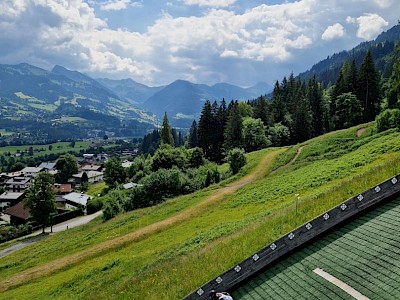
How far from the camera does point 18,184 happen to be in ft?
536

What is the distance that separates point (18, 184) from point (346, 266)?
6796 inches

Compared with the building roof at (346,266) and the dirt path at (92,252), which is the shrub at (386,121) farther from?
the building roof at (346,266)

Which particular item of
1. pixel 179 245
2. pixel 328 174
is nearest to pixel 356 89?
pixel 328 174

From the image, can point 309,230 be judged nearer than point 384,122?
Yes

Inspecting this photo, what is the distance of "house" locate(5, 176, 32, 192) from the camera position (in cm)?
16162

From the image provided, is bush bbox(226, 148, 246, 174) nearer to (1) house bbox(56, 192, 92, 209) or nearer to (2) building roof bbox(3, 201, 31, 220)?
(1) house bbox(56, 192, 92, 209)

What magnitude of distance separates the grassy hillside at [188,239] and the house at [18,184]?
411ft

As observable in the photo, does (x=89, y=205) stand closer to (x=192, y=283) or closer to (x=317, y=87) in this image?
(x=317, y=87)

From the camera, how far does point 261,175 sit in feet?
189

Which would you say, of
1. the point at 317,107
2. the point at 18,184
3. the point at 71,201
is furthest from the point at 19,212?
the point at 317,107

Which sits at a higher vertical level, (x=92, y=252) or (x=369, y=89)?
(x=369, y=89)

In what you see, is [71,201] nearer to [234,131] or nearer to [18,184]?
[234,131]

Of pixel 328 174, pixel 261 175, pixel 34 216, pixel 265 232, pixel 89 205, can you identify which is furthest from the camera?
pixel 89 205

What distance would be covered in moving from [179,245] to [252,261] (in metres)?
14.4
